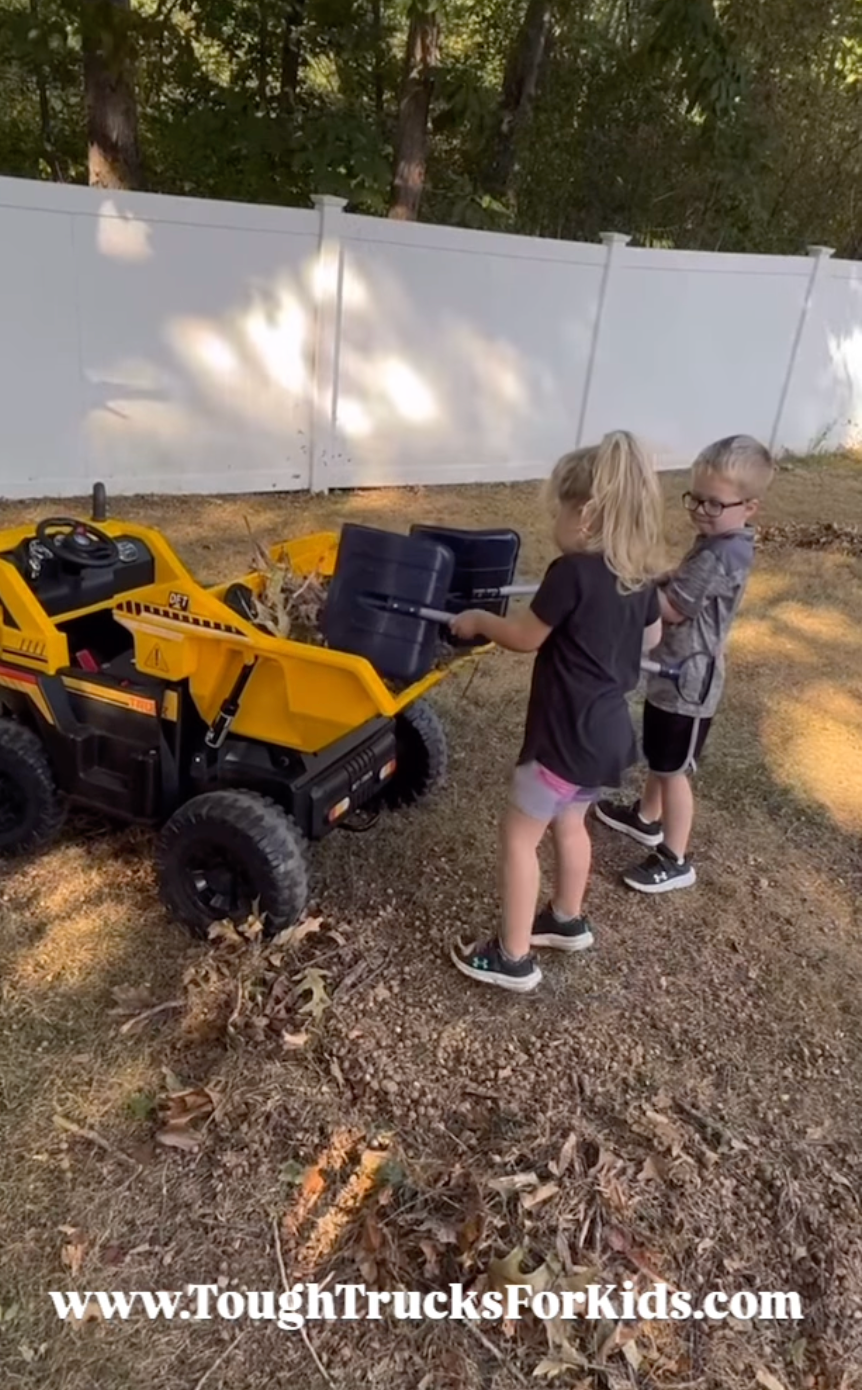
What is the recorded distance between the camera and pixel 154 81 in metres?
9.05

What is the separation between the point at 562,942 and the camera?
9.14 feet

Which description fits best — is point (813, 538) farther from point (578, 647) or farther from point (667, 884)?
point (578, 647)

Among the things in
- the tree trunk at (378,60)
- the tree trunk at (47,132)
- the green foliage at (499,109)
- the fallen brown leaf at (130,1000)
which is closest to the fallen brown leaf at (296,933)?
the fallen brown leaf at (130,1000)

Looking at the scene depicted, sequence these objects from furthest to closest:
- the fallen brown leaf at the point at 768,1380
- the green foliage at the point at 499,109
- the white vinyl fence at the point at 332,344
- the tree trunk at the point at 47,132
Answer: the tree trunk at the point at 47,132
the green foliage at the point at 499,109
the white vinyl fence at the point at 332,344
the fallen brown leaf at the point at 768,1380

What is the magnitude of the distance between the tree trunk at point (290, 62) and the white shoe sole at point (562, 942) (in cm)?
841

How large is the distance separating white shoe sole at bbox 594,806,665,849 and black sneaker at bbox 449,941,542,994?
2.65ft

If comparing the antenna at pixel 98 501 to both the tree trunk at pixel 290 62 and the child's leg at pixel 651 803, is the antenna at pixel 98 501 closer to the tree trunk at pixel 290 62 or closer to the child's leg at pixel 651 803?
the child's leg at pixel 651 803

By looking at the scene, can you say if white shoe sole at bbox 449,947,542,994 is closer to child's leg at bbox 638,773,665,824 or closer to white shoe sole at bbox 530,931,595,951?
white shoe sole at bbox 530,931,595,951

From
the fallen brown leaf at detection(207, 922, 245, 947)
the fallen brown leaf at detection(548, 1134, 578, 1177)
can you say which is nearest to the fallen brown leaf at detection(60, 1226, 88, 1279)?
the fallen brown leaf at detection(207, 922, 245, 947)

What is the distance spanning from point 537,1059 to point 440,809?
44.5 inches

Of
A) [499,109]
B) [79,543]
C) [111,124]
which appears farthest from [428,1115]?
[499,109]

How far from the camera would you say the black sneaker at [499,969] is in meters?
2.62

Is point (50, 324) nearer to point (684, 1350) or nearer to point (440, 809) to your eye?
point (440, 809)

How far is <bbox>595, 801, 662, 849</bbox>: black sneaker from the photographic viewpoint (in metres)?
3.35
